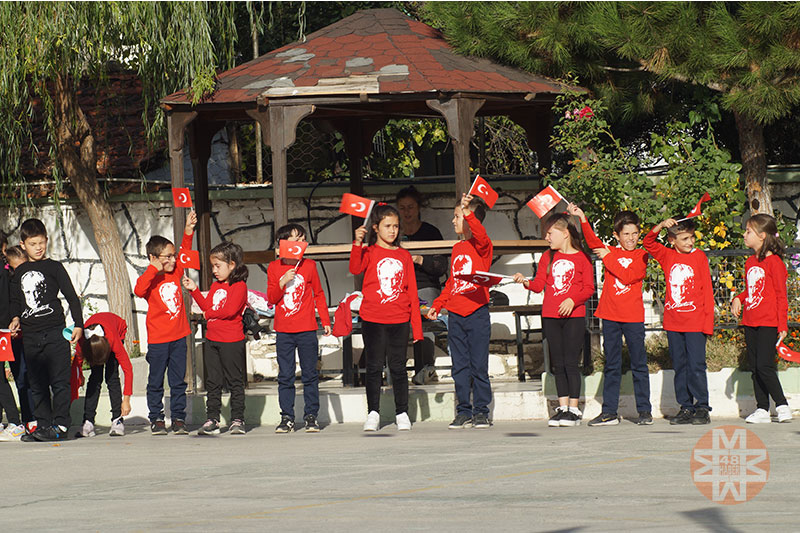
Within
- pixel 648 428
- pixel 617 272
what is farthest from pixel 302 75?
pixel 648 428

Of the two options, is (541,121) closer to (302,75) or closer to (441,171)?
(302,75)

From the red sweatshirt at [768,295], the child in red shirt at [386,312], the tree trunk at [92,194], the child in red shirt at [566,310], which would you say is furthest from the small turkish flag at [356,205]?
the tree trunk at [92,194]

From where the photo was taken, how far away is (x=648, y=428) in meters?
8.83

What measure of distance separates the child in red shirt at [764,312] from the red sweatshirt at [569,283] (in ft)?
3.89

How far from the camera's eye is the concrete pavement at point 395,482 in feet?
18.3

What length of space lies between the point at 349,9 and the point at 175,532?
11928mm

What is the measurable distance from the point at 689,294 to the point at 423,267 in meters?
3.22

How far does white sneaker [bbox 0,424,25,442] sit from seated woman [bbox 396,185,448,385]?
375 centimetres

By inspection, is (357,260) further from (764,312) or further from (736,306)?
(764,312)

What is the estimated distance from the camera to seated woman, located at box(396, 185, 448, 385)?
451 inches

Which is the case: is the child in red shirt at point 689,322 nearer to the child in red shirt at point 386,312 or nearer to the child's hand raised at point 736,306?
the child's hand raised at point 736,306

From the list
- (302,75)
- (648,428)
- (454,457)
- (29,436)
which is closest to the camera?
(454,457)

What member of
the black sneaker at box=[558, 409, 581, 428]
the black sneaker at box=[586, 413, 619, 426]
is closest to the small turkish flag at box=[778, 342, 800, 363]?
the black sneaker at box=[586, 413, 619, 426]

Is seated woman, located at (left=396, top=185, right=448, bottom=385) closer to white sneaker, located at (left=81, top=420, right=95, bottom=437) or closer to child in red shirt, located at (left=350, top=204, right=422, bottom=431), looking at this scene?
child in red shirt, located at (left=350, top=204, right=422, bottom=431)
